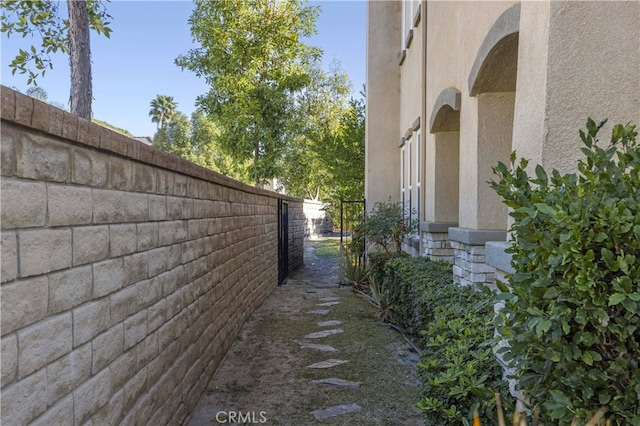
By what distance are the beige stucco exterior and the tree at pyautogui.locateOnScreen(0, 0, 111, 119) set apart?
458cm

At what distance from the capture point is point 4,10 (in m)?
6.46

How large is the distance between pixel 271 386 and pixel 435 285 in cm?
189

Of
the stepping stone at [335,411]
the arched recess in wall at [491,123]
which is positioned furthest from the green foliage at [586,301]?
the arched recess in wall at [491,123]

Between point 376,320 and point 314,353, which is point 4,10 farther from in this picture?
point 376,320

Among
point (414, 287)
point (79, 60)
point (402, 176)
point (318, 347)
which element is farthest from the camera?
point (402, 176)

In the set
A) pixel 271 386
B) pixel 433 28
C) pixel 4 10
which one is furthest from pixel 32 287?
pixel 4 10

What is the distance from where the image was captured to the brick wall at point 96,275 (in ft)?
5.00

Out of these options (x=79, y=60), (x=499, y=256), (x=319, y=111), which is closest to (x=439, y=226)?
(x=499, y=256)

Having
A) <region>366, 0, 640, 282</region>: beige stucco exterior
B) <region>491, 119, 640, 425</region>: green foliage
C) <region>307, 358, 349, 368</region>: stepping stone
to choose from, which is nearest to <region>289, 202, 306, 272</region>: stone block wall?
<region>366, 0, 640, 282</region>: beige stucco exterior

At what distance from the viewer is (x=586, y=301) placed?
160 centimetres

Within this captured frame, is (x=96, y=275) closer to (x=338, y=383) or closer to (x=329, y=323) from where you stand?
(x=338, y=383)

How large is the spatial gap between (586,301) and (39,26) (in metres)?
8.03

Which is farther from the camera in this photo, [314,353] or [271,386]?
[314,353]

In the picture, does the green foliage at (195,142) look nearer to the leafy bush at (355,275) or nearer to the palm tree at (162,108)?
the palm tree at (162,108)
